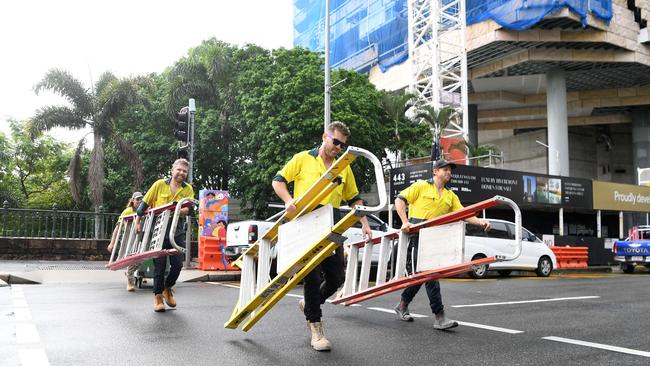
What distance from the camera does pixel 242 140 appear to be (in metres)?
29.6

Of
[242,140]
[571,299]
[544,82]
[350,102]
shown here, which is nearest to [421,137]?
[350,102]

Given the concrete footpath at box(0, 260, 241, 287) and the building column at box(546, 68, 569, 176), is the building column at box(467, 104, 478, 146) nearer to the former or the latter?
the building column at box(546, 68, 569, 176)

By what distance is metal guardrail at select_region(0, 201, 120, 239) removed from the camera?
56.4 feet

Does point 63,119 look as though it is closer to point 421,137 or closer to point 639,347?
point 421,137

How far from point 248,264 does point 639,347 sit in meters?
3.66

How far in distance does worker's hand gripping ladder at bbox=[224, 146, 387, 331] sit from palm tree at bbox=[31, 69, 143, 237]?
22.0 meters

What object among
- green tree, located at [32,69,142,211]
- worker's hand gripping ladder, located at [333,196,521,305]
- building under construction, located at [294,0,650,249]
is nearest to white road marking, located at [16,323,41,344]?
worker's hand gripping ladder, located at [333,196,521,305]

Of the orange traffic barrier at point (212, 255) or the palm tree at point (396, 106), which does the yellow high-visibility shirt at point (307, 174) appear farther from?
the palm tree at point (396, 106)

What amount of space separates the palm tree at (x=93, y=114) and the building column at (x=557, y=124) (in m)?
25.3

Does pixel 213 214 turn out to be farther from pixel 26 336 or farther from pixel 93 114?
pixel 93 114

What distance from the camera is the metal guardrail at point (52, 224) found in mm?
17188

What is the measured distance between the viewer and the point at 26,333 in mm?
5293

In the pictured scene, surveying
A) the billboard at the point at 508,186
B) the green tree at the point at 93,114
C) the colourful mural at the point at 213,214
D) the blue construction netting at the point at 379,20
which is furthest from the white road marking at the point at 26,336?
the blue construction netting at the point at 379,20

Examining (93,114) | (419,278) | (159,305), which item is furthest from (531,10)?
(159,305)
